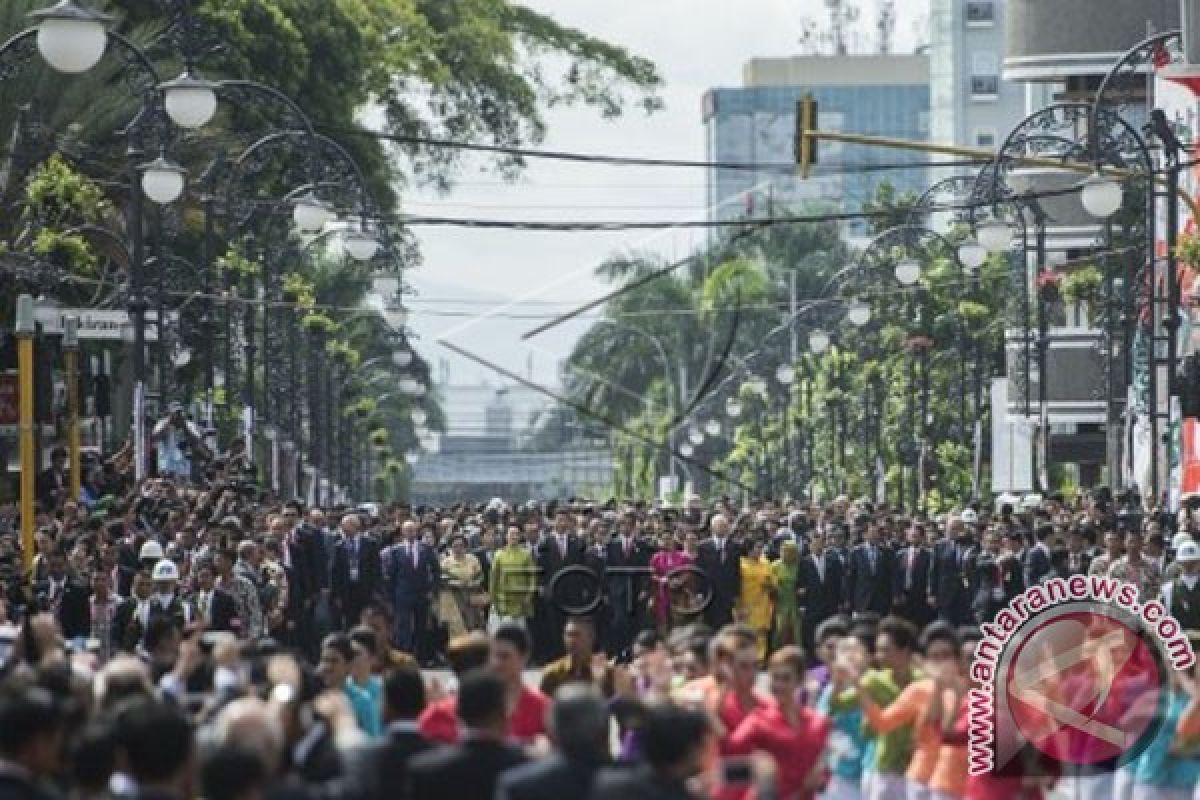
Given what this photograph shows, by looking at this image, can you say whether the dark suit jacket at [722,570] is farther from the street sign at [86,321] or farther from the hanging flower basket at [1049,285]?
the hanging flower basket at [1049,285]

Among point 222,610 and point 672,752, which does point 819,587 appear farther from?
point 672,752

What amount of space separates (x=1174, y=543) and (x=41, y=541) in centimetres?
1047

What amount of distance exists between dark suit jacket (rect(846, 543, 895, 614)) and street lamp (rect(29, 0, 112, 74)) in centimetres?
1613

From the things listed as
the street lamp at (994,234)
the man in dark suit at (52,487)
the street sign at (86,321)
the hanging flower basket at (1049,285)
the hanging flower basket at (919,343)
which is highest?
the hanging flower basket at (1049,285)

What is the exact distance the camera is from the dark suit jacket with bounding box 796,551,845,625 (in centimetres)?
4291

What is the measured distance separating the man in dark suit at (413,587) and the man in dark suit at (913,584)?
4.99 m

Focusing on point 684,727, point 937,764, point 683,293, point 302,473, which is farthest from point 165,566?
point 683,293

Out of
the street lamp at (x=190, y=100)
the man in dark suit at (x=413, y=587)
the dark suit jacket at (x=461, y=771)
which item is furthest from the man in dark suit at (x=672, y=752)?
the man in dark suit at (x=413, y=587)

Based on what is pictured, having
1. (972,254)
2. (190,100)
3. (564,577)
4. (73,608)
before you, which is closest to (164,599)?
(73,608)

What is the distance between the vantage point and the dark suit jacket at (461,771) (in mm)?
14992

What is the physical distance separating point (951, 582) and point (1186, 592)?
997 centimetres

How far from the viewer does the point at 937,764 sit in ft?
67.6

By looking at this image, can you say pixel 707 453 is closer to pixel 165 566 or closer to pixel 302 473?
pixel 302 473

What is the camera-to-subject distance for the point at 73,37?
29.0m
